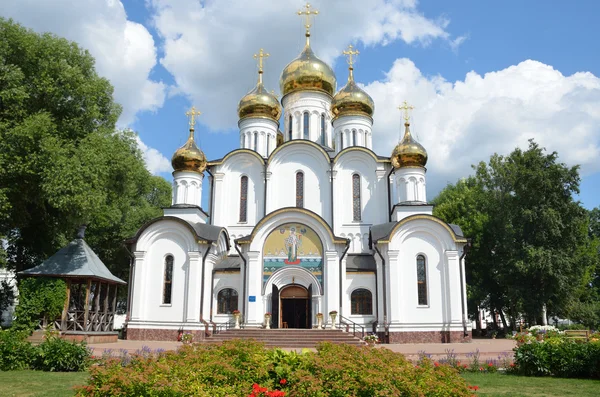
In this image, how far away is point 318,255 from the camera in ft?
65.1

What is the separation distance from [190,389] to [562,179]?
2406cm

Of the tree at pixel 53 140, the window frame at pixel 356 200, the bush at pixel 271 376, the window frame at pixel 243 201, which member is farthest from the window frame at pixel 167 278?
the bush at pixel 271 376

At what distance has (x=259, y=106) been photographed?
2617cm

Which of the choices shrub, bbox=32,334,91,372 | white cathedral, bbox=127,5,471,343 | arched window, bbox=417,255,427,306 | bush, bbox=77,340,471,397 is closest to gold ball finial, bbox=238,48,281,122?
white cathedral, bbox=127,5,471,343

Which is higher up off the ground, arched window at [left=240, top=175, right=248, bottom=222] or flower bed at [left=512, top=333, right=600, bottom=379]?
arched window at [left=240, top=175, right=248, bottom=222]

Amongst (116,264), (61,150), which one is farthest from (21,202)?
(116,264)

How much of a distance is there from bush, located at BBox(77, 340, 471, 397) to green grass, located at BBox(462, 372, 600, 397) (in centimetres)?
347

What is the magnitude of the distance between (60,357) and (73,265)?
6252mm

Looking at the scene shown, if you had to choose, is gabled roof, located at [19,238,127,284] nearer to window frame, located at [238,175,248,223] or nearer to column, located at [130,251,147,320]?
column, located at [130,251,147,320]

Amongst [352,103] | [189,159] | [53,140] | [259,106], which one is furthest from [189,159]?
[53,140]

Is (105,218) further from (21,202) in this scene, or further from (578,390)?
(578,390)

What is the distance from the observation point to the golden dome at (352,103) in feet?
84.1

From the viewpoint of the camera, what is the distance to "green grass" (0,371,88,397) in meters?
7.80

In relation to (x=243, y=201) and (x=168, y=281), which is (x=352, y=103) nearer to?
(x=243, y=201)
